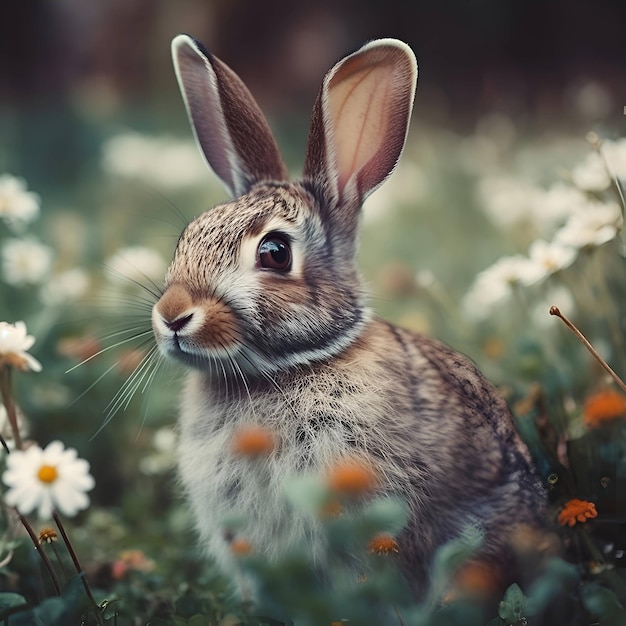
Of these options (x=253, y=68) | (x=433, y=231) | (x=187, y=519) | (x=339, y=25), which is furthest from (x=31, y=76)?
(x=187, y=519)

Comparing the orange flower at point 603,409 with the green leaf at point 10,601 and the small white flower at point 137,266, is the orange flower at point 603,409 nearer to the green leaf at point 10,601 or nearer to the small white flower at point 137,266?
the green leaf at point 10,601

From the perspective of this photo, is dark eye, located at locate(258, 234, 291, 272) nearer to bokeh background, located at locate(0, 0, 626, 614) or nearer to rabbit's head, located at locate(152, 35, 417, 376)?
rabbit's head, located at locate(152, 35, 417, 376)

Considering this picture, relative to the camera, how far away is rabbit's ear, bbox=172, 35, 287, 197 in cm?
140

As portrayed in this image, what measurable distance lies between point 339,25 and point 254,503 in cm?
205

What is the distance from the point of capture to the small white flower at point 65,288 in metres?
2.09

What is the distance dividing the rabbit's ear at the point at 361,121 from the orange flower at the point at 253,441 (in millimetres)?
380

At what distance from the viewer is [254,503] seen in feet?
4.20

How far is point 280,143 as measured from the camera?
2.79 meters

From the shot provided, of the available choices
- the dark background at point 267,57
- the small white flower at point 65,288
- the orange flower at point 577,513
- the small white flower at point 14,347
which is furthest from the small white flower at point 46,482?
the dark background at point 267,57

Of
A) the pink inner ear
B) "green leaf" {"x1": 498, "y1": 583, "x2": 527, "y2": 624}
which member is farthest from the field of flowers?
the pink inner ear

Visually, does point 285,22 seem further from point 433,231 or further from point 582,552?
point 582,552

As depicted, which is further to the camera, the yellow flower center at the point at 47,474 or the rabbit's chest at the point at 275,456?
the rabbit's chest at the point at 275,456

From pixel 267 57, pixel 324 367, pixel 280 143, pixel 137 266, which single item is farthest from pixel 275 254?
pixel 267 57

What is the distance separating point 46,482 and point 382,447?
1.48 ft
